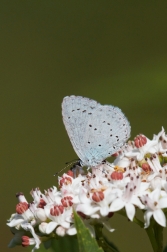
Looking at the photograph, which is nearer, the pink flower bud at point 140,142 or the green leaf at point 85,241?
the green leaf at point 85,241

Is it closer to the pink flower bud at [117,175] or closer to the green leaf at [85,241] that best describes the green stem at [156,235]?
the pink flower bud at [117,175]

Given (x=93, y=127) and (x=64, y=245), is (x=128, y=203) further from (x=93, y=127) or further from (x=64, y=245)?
(x=93, y=127)

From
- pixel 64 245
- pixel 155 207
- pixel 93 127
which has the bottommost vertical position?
pixel 64 245

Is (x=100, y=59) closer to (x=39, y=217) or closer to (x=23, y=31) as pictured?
(x=23, y=31)

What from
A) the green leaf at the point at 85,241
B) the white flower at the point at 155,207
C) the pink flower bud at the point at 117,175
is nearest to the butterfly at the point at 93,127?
the pink flower bud at the point at 117,175

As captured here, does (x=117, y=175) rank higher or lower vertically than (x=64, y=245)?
higher

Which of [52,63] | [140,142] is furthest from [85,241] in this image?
[52,63]

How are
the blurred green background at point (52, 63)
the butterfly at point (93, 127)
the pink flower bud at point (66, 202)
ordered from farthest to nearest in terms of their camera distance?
the blurred green background at point (52, 63), the butterfly at point (93, 127), the pink flower bud at point (66, 202)

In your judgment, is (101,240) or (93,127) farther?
(93,127)
